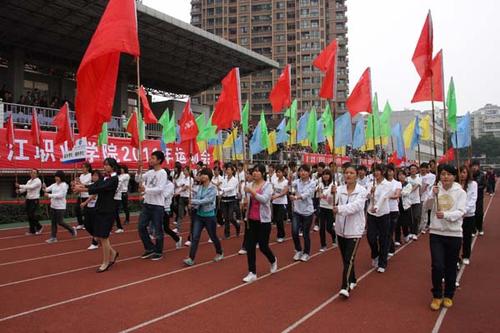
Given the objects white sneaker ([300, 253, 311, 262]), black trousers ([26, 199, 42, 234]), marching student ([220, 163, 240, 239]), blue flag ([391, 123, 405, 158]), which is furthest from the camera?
blue flag ([391, 123, 405, 158])

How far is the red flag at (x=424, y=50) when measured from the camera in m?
6.45

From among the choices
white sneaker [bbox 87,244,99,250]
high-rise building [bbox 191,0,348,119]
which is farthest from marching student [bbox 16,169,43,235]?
high-rise building [bbox 191,0,348,119]

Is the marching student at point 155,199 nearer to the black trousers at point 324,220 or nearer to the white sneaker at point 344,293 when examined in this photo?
the black trousers at point 324,220

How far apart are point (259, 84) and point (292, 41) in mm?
10319

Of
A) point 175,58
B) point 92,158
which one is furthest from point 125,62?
point 92,158

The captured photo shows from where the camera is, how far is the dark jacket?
6625 mm

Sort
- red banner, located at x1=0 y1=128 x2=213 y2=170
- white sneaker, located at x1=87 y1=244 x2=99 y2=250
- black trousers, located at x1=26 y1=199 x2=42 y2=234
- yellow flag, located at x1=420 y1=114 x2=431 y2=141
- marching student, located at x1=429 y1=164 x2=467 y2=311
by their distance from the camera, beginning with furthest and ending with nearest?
yellow flag, located at x1=420 y1=114 x2=431 y2=141 < red banner, located at x1=0 y1=128 x2=213 y2=170 < black trousers, located at x1=26 y1=199 x2=42 y2=234 < white sneaker, located at x1=87 y1=244 x2=99 y2=250 < marching student, located at x1=429 y1=164 x2=467 y2=311

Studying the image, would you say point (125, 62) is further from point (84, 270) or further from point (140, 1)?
point (84, 270)

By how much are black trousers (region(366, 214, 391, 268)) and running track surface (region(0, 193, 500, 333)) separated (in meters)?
0.28

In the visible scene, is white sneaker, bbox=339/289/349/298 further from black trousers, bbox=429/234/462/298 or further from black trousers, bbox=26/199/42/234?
black trousers, bbox=26/199/42/234

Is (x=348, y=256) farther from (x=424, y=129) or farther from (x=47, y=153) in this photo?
(x=424, y=129)

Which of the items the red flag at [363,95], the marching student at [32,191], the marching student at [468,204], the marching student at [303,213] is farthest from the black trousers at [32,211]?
the marching student at [468,204]

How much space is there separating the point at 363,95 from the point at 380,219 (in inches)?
124

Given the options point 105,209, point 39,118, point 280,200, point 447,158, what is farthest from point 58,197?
point 447,158
